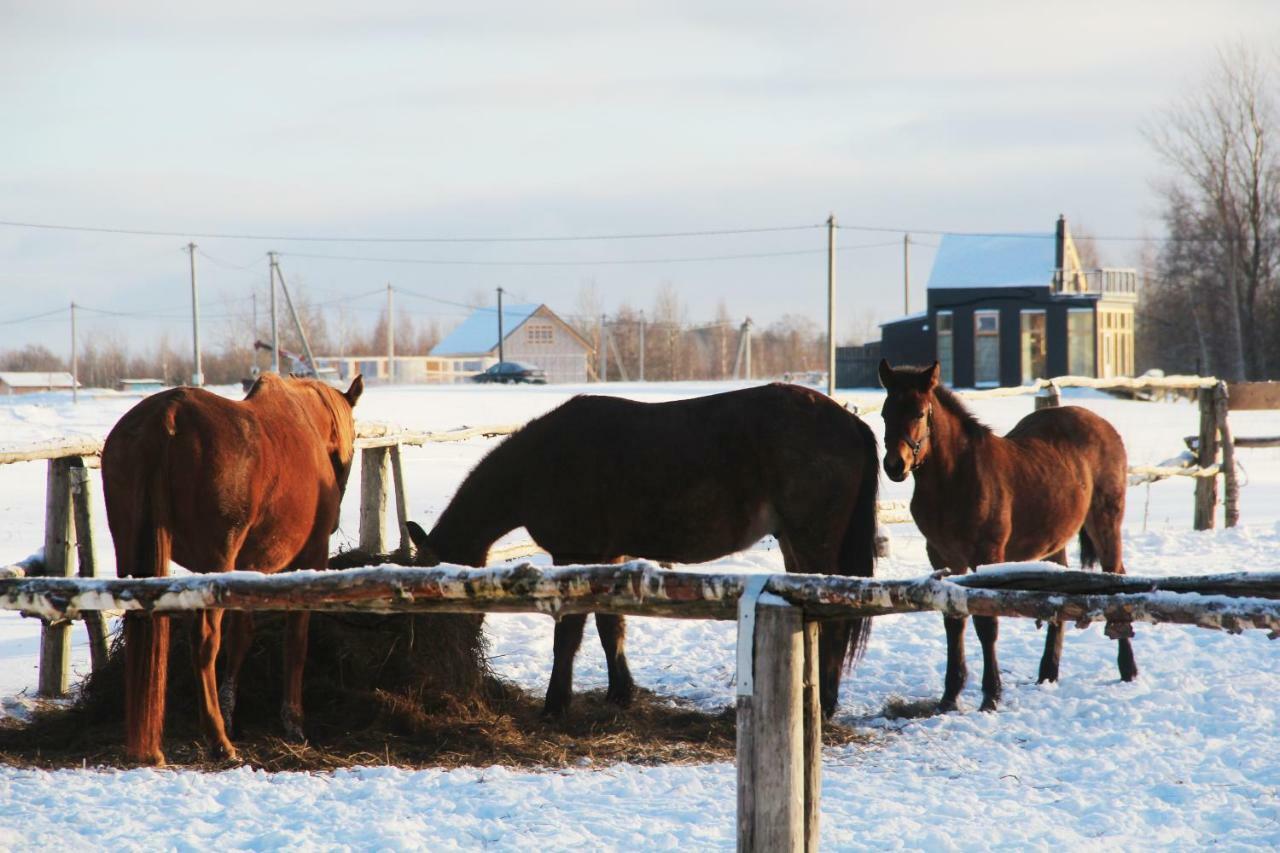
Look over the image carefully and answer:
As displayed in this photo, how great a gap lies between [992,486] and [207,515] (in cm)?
414

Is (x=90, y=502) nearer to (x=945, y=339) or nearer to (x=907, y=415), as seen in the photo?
(x=907, y=415)

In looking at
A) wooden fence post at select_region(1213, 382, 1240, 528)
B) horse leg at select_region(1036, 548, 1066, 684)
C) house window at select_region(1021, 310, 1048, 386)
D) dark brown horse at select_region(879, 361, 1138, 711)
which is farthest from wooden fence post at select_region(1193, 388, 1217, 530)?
house window at select_region(1021, 310, 1048, 386)

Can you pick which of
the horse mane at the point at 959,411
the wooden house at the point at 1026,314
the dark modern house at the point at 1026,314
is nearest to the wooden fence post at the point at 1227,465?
the horse mane at the point at 959,411

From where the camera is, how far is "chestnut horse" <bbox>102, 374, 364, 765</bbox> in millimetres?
4648

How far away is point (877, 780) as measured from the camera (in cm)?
487

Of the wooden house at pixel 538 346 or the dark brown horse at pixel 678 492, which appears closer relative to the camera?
the dark brown horse at pixel 678 492

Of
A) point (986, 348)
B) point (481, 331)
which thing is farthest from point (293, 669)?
point (481, 331)

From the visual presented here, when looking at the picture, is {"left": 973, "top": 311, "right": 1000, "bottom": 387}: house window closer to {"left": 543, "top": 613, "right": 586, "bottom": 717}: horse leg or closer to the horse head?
the horse head

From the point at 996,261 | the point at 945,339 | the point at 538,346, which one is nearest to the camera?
the point at 945,339

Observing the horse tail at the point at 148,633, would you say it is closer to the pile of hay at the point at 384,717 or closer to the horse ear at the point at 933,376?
the pile of hay at the point at 384,717

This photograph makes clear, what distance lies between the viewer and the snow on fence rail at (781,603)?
2.62m

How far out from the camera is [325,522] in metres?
5.90

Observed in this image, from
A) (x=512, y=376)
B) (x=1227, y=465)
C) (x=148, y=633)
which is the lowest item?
(x=148, y=633)

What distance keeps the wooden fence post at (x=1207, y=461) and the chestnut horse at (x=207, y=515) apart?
10808 millimetres
